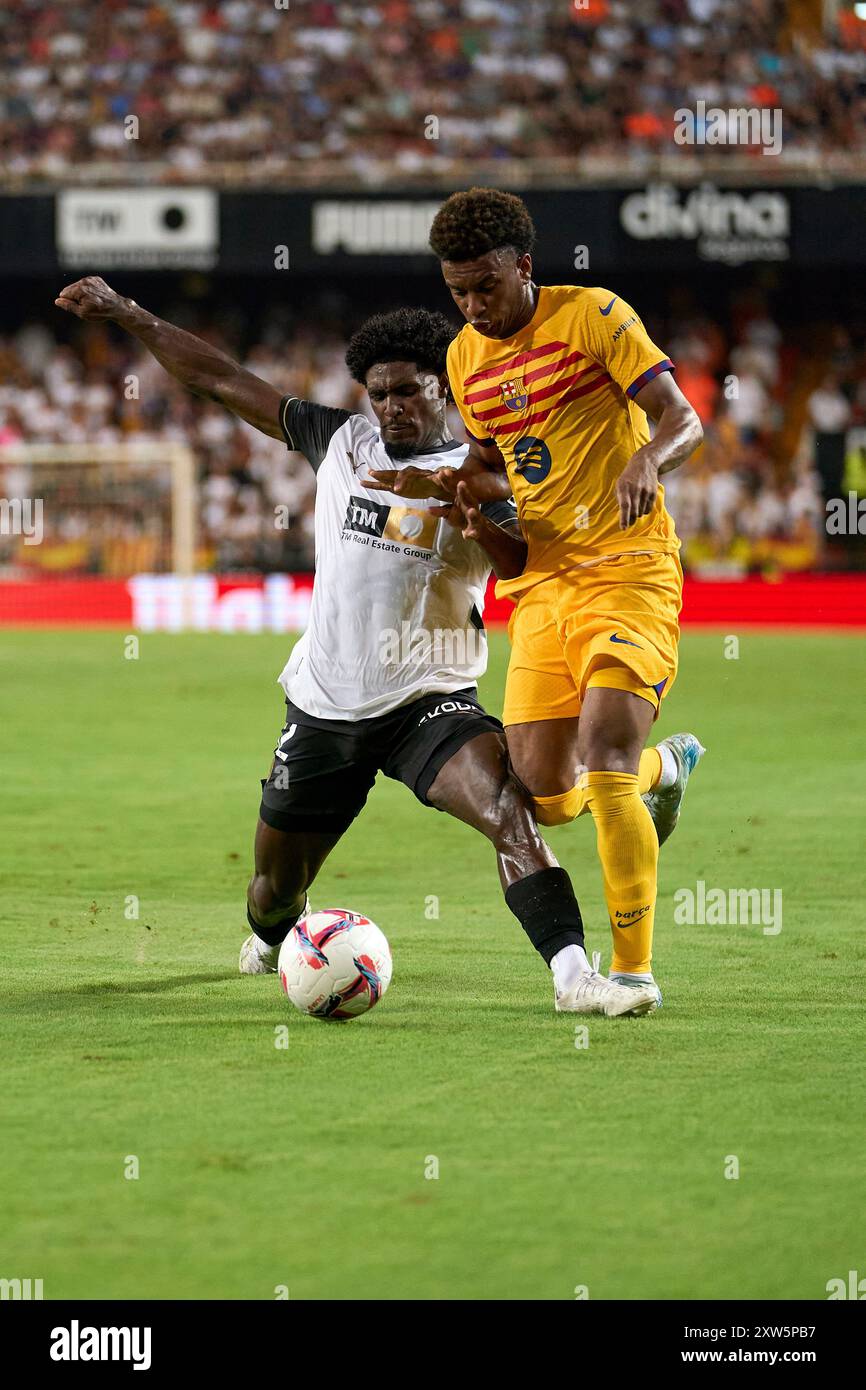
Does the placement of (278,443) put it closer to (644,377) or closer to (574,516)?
(574,516)

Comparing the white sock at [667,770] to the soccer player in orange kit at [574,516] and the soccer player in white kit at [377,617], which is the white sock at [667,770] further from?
the soccer player in white kit at [377,617]

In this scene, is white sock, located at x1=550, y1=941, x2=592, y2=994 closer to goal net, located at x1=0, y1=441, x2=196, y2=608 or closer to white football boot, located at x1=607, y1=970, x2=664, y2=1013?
white football boot, located at x1=607, y1=970, x2=664, y2=1013

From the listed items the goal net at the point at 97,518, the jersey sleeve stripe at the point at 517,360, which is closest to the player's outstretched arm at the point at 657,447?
the jersey sleeve stripe at the point at 517,360

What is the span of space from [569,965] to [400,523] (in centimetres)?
146

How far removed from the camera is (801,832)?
914 cm

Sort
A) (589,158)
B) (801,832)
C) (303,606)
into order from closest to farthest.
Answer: (801,832), (303,606), (589,158)

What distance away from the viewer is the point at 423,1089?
177 inches

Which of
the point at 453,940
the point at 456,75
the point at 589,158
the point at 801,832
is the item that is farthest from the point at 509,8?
the point at 453,940

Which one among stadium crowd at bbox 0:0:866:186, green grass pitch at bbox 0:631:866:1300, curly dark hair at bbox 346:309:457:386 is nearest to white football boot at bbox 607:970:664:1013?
green grass pitch at bbox 0:631:866:1300

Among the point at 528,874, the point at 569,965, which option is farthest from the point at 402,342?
the point at 569,965

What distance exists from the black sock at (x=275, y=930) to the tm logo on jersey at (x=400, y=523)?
4.09ft

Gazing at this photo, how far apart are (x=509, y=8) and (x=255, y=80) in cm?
373

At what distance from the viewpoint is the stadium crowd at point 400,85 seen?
24.8m

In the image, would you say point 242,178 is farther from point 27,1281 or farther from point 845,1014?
point 27,1281
